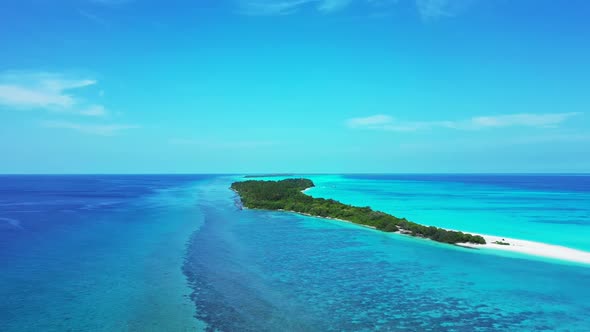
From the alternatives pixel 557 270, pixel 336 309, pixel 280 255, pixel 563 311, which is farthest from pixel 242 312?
pixel 557 270

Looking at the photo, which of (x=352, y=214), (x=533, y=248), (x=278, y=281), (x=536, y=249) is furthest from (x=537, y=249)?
(x=352, y=214)

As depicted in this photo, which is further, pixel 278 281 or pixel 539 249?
pixel 539 249

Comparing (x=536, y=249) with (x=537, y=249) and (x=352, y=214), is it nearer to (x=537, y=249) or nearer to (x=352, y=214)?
(x=537, y=249)

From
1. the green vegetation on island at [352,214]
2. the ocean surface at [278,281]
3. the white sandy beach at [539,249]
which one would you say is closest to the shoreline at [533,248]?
the white sandy beach at [539,249]

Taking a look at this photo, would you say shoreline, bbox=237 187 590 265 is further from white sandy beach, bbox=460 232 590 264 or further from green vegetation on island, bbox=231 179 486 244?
green vegetation on island, bbox=231 179 486 244

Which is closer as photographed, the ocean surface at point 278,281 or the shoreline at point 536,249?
the ocean surface at point 278,281


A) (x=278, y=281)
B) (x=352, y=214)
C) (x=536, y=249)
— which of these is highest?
(x=352, y=214)

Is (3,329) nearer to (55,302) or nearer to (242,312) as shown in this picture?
(55,302)

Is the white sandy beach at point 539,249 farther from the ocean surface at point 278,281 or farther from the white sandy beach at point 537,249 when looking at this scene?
the ocean surface at point 278,281

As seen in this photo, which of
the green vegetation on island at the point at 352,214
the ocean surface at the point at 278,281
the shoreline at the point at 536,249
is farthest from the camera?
the green vegetation on island at the point at 352,214

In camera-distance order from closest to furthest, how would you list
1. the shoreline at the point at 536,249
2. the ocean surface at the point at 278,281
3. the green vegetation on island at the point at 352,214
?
1. the ocean surface at the point at 278,281
2. the shoreline at the point at 536,249
3. the green vegetation on island at the point at 352,214
